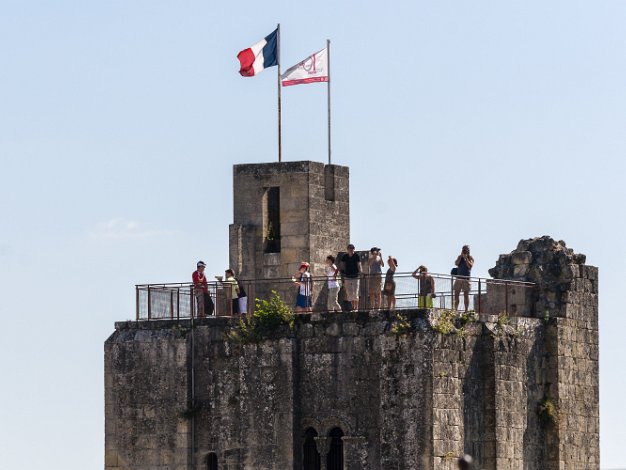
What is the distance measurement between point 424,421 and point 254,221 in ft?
21.7

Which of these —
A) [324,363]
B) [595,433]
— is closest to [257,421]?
[324,363]

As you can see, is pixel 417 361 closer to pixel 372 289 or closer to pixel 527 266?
pixel 372 289

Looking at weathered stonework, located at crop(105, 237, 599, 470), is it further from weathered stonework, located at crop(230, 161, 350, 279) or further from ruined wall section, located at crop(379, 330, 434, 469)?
weathered stonework, located at crop(230, 161, 350, 279)

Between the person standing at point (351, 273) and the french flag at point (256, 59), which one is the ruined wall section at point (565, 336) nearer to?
the person standing at point (351, 273)

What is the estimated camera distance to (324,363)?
4425 cm

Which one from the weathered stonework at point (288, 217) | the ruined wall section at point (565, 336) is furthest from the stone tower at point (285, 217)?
the ruined wall section at point (565, 336)

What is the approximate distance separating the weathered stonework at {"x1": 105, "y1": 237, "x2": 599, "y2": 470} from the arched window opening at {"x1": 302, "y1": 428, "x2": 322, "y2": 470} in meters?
0.16

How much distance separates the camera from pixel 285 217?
46844 millimetres

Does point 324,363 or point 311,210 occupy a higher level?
point 311,210

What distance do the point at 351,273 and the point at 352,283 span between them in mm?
237

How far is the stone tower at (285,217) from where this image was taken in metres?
46.6

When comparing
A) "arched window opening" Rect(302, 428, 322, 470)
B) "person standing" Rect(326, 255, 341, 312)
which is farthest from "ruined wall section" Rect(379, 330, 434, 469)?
"arched window opening" Rect(302, 428, 322, 470)

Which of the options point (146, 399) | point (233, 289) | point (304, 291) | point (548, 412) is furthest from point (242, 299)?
point (548, 412)

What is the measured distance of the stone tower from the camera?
46562mm
